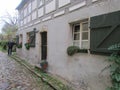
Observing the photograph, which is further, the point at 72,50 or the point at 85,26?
the point at 72,50

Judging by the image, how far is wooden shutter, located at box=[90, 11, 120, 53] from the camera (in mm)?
5129

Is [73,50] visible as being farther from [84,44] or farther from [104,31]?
[104,31]

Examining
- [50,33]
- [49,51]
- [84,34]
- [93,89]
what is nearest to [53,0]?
[50,33]

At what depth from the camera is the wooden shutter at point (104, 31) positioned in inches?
202

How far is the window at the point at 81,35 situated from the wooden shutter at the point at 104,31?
31.4 inches

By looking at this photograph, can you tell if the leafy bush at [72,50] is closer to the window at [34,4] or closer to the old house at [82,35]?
the old house at [82,35]

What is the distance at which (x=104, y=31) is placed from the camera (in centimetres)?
561

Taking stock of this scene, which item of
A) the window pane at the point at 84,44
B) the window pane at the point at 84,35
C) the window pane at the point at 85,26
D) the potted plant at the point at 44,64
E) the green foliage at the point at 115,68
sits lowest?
the potted plant at the point at 44,64

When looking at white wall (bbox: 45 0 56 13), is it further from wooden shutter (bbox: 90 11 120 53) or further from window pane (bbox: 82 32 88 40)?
wooden shutter (bbox: 90 11 120 53)

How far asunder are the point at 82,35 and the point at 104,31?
5.63 feet

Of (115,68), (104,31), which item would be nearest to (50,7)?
(104,31)

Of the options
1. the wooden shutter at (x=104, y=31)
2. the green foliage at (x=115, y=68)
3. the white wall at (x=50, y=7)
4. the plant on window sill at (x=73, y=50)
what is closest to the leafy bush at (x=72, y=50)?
the plant on window sill at (x=73, y=50)

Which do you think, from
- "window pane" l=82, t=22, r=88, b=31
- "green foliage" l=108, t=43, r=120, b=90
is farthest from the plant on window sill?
"green foliage" l=108, t=43, r=120, b=90

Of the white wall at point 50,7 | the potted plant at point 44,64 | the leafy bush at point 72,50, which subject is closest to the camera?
the leafy bush at point 72,50
